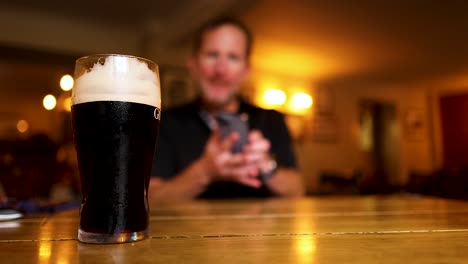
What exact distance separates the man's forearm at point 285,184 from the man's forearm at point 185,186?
316mm

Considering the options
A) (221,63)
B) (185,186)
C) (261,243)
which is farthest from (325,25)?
(261,243)

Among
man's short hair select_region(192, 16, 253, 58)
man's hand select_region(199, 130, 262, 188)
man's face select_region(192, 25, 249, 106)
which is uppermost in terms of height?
man's short hair select_region(192, 16, 253, 58)

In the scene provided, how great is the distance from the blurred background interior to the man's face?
1050 mm

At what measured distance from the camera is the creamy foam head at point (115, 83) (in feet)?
1.66

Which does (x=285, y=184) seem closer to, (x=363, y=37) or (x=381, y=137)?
(x=363, y=37)

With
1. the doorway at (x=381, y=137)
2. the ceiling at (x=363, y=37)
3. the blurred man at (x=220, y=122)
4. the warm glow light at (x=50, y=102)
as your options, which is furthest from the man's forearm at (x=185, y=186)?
the doorway at (x=381, y=137)

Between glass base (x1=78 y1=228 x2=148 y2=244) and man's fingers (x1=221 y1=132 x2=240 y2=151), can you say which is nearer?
glass base (x1=78 y1=228 x2=148 y2=244)

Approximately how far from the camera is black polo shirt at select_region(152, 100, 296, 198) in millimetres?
1814

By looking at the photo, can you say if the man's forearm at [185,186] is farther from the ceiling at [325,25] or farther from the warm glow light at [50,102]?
the warm glow light at [50,102]

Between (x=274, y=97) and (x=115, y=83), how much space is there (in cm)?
630

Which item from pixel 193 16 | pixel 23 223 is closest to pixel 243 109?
pixel 23 223

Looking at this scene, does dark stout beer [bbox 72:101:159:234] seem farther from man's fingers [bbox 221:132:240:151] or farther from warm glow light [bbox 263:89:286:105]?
warm glow light [bbox 263:89:286:105]

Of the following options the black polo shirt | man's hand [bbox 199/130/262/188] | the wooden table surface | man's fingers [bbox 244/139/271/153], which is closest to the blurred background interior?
the black polo shirt

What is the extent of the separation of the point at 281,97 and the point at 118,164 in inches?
252
